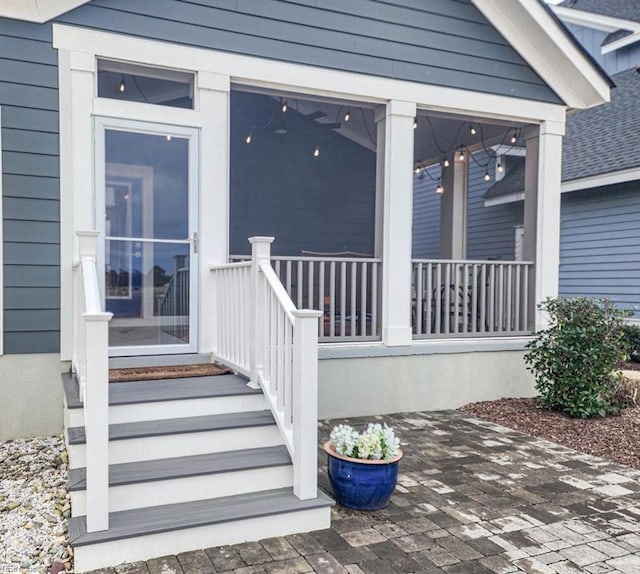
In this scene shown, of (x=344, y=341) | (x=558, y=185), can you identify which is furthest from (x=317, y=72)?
(x=558, y=185)

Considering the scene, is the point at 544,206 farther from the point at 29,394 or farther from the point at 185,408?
the point at 29,394

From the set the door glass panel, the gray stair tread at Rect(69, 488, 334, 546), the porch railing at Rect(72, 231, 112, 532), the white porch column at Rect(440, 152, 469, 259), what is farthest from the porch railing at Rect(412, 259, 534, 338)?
the porch railing at Rect(72, 231, 112, 532)

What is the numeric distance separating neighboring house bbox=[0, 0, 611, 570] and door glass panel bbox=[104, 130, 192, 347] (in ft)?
0.05

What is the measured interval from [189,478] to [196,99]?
120 inches

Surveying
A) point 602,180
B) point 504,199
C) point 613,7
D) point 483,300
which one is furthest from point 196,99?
point 613,7

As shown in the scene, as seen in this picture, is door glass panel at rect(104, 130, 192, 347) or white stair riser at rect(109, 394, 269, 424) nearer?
white stair riser at rect(109, 394, 269, 424)

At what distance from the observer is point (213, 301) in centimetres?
453

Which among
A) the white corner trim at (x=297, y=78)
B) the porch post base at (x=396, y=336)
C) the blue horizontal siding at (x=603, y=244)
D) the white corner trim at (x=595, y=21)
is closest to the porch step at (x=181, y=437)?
the porch post base at (x=396, y=336)

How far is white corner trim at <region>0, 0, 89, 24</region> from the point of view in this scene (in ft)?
13.1

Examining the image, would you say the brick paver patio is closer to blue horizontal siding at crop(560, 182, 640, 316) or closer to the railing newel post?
the railing newel post

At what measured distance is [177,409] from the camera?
3344 millimetres

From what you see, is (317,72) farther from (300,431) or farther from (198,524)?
(198,524)

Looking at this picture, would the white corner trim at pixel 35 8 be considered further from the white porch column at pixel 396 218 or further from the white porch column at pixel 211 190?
the white porch column at pixel 396 218

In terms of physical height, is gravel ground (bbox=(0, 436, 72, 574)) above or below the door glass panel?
below
